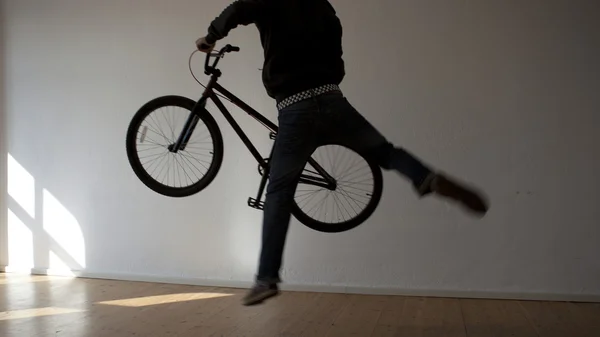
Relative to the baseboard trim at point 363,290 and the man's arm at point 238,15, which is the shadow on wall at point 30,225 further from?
the man's arm at point 238,15

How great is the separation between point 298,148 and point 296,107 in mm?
175

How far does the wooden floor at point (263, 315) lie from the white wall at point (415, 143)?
25cm

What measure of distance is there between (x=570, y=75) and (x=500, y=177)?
893 millimetres

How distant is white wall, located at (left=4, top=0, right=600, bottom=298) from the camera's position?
4.14 m

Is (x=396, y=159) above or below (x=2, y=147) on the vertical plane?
below

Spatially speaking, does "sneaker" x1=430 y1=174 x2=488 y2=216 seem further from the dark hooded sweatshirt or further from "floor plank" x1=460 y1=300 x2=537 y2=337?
"floor plank" x1=460 y1=300 x2=537 y2=337

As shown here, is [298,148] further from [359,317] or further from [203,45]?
[359,317]

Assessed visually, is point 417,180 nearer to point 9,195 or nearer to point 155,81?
point 155,81

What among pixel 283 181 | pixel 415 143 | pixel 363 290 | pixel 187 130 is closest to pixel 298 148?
pixel 283 181

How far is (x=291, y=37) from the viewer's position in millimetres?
2373

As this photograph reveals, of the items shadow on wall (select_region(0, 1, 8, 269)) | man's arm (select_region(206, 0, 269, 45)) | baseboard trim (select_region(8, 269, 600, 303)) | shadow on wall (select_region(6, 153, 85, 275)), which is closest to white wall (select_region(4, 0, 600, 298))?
baseboard trim (select_region(8, 269, 600, 303))

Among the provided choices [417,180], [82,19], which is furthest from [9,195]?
[417,180]

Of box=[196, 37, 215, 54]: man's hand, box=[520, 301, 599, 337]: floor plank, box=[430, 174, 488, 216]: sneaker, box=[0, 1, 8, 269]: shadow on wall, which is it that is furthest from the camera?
box=[0, 1, 8, 269]: shadow on wall

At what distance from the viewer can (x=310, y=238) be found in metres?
4.44
